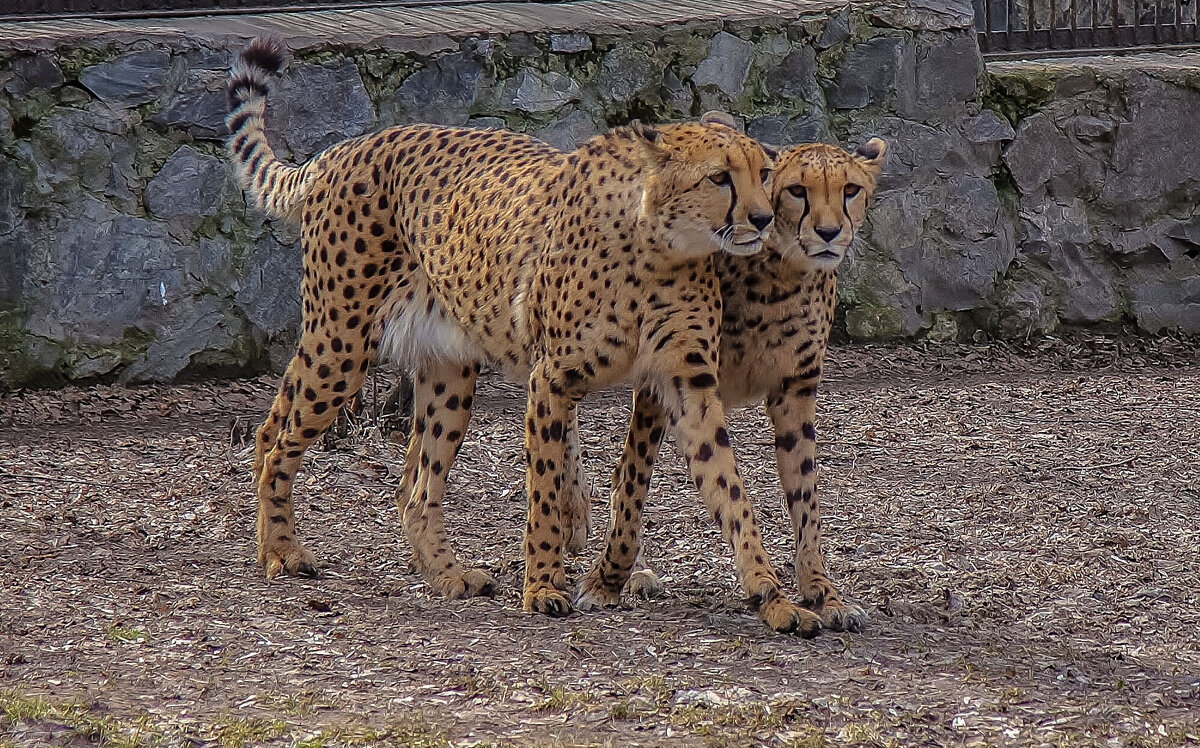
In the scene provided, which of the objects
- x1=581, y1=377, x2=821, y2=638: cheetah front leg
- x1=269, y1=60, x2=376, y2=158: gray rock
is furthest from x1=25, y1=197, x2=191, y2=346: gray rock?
x1=581, y1=377, x2=821, y2=638: cheetah front leg

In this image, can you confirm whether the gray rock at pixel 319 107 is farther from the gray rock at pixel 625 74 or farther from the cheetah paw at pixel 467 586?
the cheetah paw at pixel 467 586

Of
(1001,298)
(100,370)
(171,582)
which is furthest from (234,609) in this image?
(1001,298)

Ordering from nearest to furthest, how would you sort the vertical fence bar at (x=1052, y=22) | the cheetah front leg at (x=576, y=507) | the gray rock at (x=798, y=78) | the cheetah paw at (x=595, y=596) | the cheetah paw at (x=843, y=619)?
the cheetah paw at (x=843, y=619)
the cheetah paw at (x=595, y=596)
the cheetah front leg at (x=576, y=507)
the gray rock at (x=798, y=78)
the vertical fence bar at (x=1052, y=22)

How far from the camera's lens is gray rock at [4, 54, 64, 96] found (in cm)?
703

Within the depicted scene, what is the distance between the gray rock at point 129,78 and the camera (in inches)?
281

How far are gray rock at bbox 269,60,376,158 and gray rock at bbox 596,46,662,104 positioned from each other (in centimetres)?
111

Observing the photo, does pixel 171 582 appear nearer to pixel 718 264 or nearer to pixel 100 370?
pixel 718 264

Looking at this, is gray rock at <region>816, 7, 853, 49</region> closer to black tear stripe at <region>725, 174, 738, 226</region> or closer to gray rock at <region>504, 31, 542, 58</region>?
gray rock at <region>504, 31, 542, 58</region>

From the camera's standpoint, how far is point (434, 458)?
203 inches

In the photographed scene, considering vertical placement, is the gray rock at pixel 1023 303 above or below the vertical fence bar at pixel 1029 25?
below

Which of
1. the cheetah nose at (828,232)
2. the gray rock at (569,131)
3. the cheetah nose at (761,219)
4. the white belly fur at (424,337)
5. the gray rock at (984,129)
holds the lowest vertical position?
the white belly fur at (424,337)

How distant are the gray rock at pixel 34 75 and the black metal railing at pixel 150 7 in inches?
17.9

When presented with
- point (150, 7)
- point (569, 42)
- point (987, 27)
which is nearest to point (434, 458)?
point (569, 42)

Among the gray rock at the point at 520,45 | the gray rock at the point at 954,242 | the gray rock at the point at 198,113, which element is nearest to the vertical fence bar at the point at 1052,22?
the gray rock at the point at 954,242
